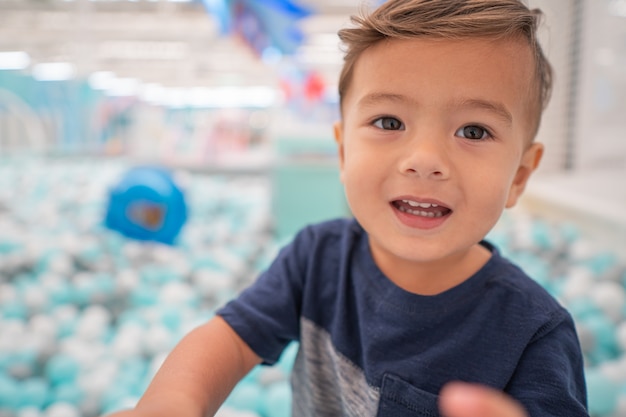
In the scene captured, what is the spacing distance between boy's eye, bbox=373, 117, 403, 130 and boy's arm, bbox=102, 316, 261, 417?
0.31 meters

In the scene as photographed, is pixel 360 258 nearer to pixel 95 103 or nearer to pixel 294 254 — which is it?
pixel 294 254

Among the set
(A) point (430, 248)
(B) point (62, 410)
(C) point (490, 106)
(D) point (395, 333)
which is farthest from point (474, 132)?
(B) point (62, 410)

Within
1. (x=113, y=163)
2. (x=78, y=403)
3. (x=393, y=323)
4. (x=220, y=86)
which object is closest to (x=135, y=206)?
(x=78, y=403)

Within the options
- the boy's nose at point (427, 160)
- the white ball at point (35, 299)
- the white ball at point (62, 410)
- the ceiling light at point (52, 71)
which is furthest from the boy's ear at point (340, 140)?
the ceiling light at point (52, 71)

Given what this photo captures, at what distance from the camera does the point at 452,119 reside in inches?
22.9

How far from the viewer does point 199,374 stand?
1.95 ft

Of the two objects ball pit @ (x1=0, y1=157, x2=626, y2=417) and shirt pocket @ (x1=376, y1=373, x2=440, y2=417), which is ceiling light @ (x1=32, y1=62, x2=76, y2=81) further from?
shirt pocket @ (x1=376, y1=373, x2=440, y2=417)

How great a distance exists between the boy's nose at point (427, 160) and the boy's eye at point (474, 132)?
0.04 meters

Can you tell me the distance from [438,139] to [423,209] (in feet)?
0.26

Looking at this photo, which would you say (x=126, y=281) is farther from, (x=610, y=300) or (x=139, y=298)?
(x=610, y=300)

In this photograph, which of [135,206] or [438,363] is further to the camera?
[135,206]

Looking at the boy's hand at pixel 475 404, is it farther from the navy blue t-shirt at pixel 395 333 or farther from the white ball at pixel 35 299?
the white ball at pixel 35 299

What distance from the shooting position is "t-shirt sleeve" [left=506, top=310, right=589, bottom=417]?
21.6 inches

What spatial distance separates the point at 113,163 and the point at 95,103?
1798 mm
